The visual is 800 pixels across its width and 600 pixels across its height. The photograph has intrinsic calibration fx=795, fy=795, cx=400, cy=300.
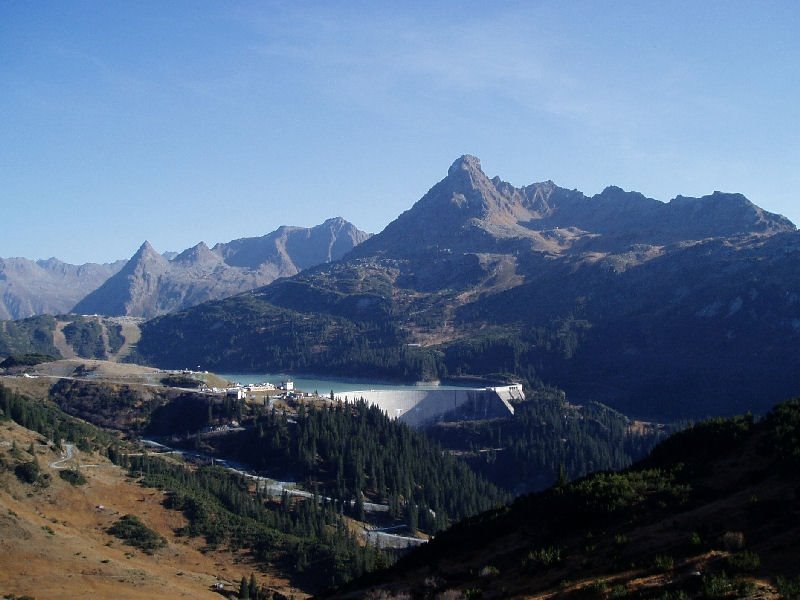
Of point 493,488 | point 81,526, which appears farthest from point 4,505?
point 493,488

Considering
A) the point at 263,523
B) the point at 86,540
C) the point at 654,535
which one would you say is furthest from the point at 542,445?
the point at 654,535

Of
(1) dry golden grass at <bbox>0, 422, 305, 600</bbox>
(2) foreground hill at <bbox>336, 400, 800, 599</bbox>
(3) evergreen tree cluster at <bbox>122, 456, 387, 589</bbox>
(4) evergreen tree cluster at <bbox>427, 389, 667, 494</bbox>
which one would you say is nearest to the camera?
(2) foreground hill at <bbox>336, 400, 800, 599</bbox>

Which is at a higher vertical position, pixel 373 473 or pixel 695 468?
pixel 695 468

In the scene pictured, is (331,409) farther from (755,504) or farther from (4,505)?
(755,504)

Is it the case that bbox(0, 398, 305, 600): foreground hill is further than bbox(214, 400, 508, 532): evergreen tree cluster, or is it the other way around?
bbox(214, 400, 508, 532): evergreen tree cluster

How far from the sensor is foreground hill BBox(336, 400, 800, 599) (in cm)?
2598

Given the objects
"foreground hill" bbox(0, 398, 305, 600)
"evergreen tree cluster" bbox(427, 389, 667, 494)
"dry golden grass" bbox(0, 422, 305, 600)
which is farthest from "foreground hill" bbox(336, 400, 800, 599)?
"evergreen tree cluster" bbox(427, 389, 667, 494)

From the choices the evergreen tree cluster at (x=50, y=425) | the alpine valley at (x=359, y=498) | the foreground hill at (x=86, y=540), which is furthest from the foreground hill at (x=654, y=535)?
the evergreen tree cluster at (x=50, y=425)

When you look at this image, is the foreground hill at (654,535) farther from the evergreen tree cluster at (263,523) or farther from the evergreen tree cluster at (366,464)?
the evergreen tree cluster at (366,464)

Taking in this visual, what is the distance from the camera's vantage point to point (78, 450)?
104m

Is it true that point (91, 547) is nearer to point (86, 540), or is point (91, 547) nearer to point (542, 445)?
point (86, 540)

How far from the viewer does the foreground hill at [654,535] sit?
25984 millimetres

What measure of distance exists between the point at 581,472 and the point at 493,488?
28.7 metres

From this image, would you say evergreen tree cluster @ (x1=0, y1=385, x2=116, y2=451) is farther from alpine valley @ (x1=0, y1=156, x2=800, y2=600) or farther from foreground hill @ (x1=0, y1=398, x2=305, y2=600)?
foreground hill @ (x1=0, y1=398, x2=305, y2=600)
